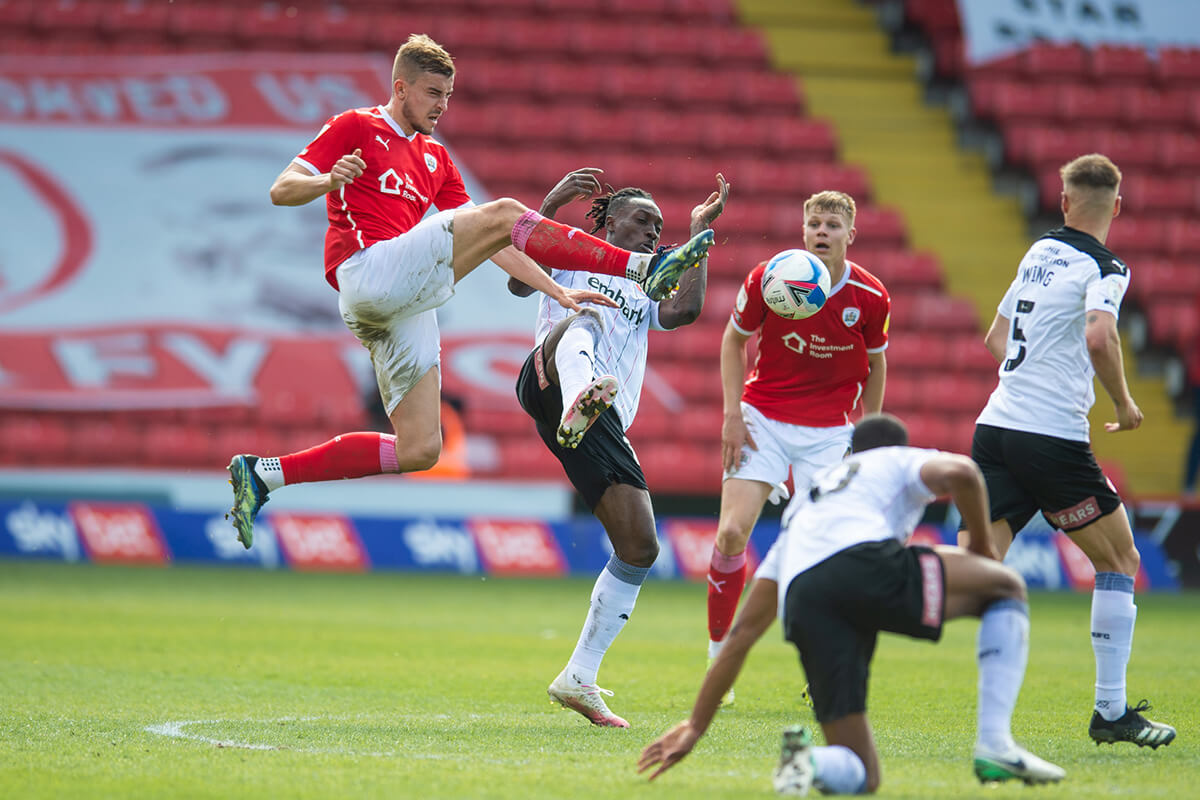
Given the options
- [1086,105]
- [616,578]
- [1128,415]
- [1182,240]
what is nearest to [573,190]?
[616,578]

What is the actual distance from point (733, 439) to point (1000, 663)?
2756mm

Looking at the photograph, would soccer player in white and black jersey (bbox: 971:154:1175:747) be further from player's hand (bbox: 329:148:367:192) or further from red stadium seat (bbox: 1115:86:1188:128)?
red stadium seat (bbox: 1115:86:1188:128)

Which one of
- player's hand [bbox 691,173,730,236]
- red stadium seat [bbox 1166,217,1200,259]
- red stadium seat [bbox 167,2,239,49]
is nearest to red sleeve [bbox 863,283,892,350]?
player's hand [bbox 691,173,730,236]

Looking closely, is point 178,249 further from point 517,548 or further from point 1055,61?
point 1055,61

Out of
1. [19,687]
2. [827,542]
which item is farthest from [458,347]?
[827,542]

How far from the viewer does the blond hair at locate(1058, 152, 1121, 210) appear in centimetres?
615

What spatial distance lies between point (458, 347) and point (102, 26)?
24.6ft

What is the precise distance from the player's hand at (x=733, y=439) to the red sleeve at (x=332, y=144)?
91.1 inches

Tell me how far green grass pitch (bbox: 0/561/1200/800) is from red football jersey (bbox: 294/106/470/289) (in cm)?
229

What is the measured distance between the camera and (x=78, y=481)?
54.5 feet

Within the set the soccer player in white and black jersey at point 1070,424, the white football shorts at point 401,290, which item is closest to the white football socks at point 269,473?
the white football shorts at point 401,290

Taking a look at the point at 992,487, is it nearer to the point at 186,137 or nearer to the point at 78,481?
the point at 78,481

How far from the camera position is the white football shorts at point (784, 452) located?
731 cm

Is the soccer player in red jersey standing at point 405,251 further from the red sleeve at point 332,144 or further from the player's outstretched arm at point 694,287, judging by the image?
the player's outstretched arm at point 694,287
